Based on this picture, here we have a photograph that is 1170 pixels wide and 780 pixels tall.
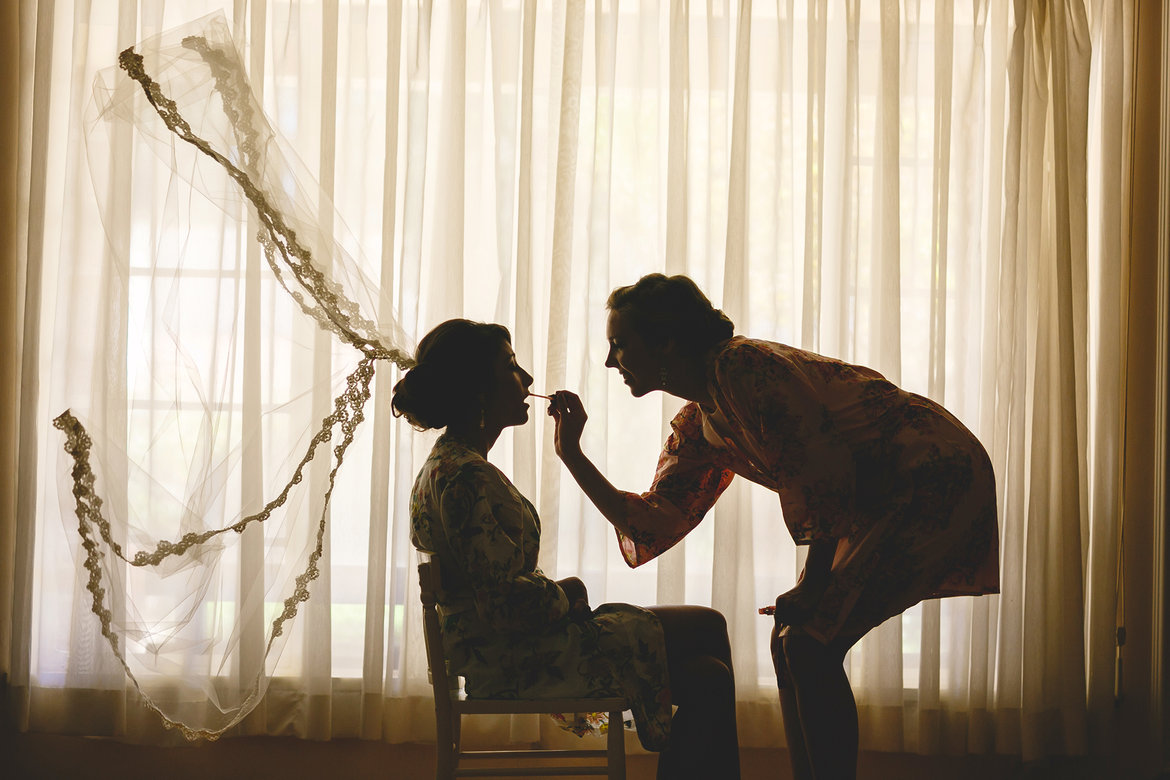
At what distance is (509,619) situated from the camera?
1.79 meters

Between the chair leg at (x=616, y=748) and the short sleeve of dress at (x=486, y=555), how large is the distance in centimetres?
27

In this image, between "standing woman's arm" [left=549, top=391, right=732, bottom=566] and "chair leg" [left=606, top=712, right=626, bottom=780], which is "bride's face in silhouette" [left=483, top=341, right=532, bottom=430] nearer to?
"standing woman's arm" [left=549, top=391, right=732, bottom=566]

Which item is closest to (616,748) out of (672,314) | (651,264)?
(672,314)

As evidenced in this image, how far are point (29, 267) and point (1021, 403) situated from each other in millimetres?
2822

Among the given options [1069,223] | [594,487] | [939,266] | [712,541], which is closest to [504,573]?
[594,487]

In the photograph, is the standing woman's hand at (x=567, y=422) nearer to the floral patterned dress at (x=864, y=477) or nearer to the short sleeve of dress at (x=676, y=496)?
the short sleeve of dress at (x=676, y=496)

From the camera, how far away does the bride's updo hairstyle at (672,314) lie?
2.02 meters

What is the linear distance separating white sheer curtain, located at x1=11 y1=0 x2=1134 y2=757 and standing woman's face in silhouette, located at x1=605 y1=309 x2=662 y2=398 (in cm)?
59

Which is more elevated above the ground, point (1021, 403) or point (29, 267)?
point (29, 267)

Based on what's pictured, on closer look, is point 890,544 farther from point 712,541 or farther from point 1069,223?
point 1069,223

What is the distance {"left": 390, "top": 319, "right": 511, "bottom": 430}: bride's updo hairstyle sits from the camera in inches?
75.4

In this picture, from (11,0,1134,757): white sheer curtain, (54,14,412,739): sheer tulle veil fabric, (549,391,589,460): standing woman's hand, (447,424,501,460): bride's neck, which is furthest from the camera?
(11,0,1134,757): white sheer curtain

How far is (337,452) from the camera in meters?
1.93

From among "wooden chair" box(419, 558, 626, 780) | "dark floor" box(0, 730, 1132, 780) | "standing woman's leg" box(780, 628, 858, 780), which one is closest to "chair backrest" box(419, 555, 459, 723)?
"wooden chair" box(419, 558, 626, 780)
